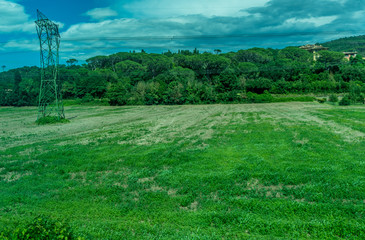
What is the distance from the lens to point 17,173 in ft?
38.0

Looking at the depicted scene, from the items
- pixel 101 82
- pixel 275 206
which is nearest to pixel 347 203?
pixel 275 206

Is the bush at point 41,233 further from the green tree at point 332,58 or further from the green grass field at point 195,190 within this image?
the green tree at point 332,58

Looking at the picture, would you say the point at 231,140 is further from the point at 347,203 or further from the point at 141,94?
the point at 141,94

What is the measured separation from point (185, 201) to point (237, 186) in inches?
86.9

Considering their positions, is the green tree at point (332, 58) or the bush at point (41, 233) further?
the green tree at point (332, 58)

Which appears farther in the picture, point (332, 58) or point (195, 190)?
point (332, 58)

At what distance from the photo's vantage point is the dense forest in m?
63.7

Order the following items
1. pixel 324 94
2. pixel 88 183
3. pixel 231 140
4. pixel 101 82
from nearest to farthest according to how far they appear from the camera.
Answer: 1. pixel 88 183
2. pixel 231 140
3. pixel 324 94
4. pixel 101 82

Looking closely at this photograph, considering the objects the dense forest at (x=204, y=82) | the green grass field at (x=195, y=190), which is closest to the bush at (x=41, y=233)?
the green grass field at (x=195, y=190)

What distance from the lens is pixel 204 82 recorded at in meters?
74.5

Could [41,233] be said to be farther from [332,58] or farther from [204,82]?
[332,58]

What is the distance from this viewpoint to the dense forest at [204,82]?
209ft

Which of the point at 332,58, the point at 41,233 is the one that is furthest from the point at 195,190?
the point at 332,58

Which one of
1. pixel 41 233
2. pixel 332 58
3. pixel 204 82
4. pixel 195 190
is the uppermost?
pixel 332 58
